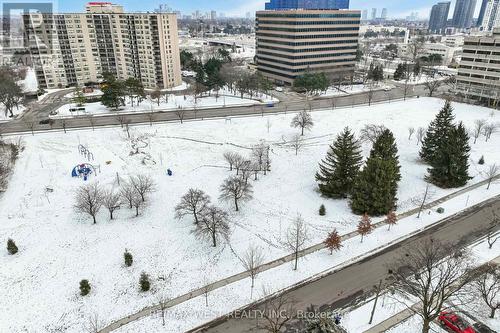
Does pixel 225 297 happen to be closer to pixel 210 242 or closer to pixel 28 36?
pixel 210 242

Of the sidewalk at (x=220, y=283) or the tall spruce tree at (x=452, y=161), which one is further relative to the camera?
the tall spruce tree at (x=452, y=161)

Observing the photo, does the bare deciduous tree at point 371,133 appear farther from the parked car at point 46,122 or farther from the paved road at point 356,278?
the parked car at point 46,122

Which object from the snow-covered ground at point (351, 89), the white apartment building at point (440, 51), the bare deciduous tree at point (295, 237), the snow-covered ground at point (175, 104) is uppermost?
the white apartment building at point (440, 51)

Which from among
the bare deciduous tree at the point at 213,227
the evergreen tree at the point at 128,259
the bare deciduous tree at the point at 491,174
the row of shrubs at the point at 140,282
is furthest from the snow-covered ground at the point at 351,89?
the row of shrubs at the point at 140,282

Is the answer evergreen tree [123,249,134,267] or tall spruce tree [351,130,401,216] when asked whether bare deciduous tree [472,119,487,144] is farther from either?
evergreen tree [123,249,134,267]

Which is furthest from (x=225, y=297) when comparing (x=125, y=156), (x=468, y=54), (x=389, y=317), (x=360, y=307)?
(x=468, y=54)

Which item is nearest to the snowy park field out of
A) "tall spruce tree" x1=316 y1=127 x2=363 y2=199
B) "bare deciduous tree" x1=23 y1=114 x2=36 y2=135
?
"tall spruce tree" x1=316 y1=127 x2=363 y2=199
